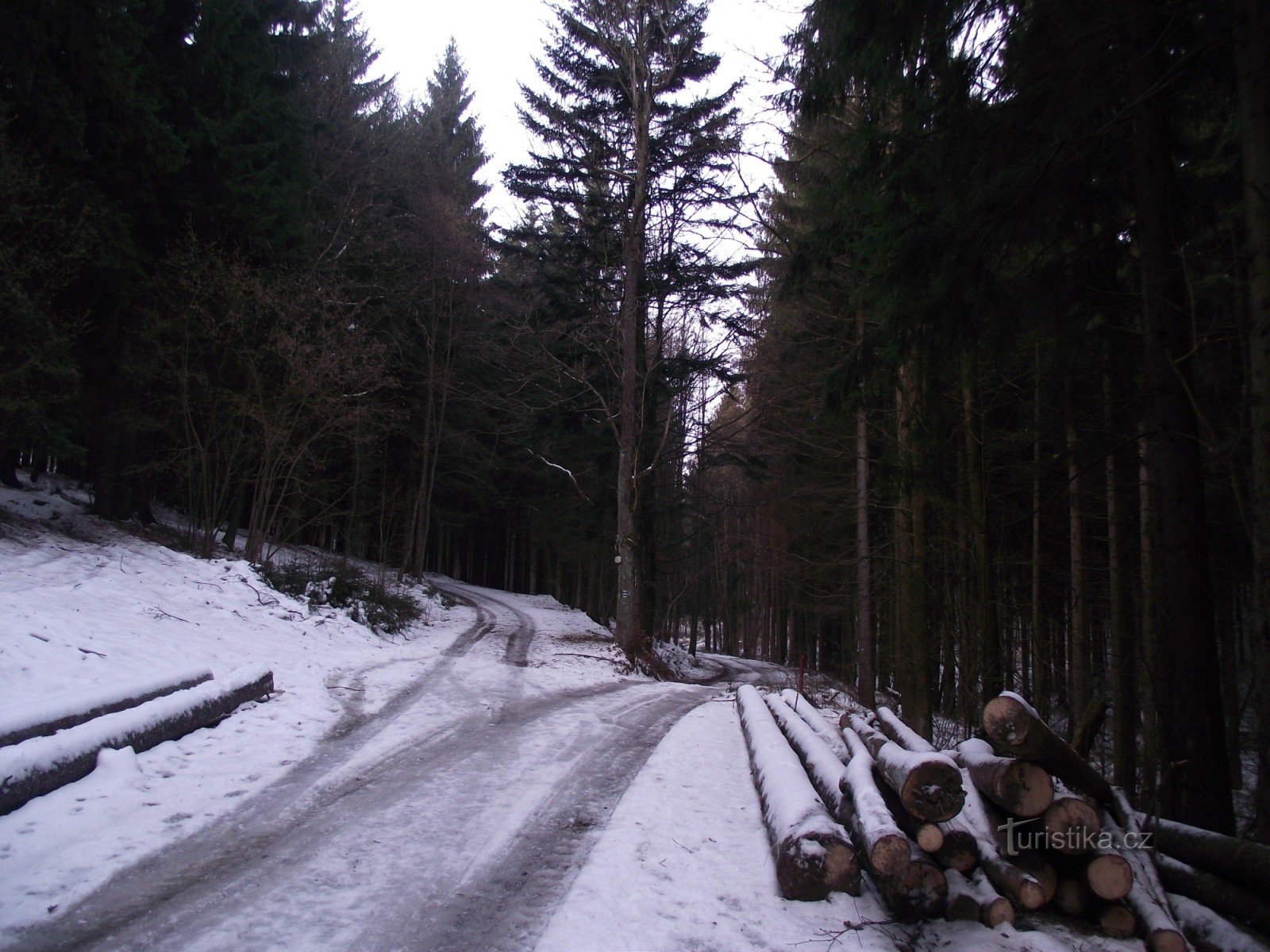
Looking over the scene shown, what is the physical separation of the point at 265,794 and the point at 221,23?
61.1 ft

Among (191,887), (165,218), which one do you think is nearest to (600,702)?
(191,887)

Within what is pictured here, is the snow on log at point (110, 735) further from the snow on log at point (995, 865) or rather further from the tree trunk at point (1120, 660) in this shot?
the tree trunk at point (1120, 660)

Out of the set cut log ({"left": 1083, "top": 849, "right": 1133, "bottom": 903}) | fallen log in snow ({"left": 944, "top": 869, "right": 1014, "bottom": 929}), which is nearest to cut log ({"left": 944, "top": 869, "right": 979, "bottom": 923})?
fallen log in snow ({"left": 944, "top": 869, "right": 1014, "bottom": 929})

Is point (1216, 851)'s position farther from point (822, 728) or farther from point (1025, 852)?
point (822, 728)

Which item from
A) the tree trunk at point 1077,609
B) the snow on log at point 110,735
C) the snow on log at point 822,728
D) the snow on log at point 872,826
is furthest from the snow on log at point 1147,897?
the tree trunk at point 1077,609

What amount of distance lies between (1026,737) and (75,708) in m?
6.93

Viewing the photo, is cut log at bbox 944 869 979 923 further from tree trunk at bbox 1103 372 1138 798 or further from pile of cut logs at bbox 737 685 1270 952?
tree trunk at bbox 1103 372 1138 798

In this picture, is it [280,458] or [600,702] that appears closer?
[600,702]

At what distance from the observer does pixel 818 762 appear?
19.0ft

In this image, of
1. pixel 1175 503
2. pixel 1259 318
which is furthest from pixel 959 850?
pixel 1259 318

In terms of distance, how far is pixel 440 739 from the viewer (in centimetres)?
729

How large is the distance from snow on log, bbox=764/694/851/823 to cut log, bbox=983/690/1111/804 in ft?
3.78

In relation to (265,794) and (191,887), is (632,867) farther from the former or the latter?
(265,794)

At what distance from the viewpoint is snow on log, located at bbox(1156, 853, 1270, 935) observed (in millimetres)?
3652
